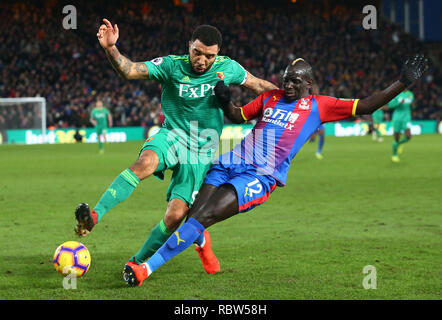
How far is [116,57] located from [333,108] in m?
1.91

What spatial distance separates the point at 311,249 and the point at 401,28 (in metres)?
39.0

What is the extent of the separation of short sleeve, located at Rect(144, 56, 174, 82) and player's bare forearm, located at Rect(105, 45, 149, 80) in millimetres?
62

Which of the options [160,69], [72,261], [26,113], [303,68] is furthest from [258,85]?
[26,113]

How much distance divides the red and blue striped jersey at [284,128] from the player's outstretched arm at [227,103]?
0.20m

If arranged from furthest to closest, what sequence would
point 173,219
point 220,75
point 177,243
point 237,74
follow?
point 237,74 < point 220,75 < point 173,219 < point 177,243

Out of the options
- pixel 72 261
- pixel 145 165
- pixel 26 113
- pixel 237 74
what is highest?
pixel 237 74

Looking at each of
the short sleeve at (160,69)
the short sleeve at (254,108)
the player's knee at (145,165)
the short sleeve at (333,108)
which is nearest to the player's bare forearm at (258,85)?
the short sleeve at (254,108)

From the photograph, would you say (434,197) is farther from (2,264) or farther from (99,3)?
(99,3)

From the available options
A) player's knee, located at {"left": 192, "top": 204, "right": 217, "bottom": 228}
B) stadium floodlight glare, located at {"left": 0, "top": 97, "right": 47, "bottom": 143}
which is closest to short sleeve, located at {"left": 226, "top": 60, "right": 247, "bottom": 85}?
player's knee, located at {"left": 192, "top": 204, "right": 217, "bottom": 228}

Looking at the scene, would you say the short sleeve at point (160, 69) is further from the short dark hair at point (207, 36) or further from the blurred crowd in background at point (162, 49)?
the blurred crowd in background at point (162, 49)

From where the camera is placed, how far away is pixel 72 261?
535cm

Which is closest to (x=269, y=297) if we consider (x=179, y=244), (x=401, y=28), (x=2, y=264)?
(x=179, y=244)

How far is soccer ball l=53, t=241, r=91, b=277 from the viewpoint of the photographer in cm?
535

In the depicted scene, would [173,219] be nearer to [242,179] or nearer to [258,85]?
[242,179]
